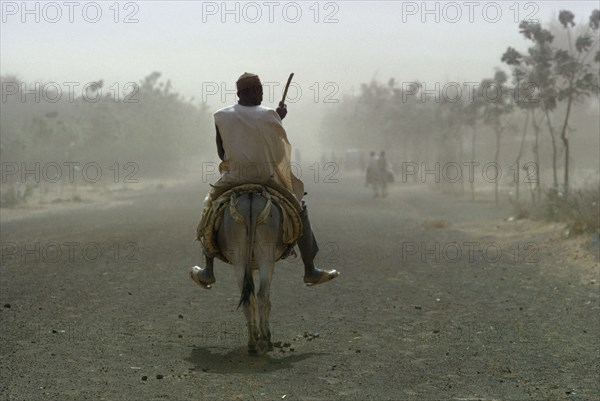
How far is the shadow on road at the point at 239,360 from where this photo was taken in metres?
6.69

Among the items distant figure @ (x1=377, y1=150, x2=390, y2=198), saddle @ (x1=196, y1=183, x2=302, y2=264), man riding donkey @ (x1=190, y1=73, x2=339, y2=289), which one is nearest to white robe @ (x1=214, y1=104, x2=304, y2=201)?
man riding donkey @ (x1=190, y1=73, x2=339, y2=289)

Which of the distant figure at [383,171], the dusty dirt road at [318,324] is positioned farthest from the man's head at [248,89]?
the distant figure at [383,171]

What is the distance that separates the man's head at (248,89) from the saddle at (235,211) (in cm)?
89

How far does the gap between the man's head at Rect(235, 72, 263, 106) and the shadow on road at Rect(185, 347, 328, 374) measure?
249cm

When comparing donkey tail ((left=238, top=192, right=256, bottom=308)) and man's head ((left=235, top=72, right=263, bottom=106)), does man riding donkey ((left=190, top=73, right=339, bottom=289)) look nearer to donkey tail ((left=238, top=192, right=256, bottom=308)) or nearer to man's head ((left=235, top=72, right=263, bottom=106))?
man's head ((left=235, top=72, right=263, bottom=106))

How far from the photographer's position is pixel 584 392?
20.4ft

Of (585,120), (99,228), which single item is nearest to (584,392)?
(99,228)

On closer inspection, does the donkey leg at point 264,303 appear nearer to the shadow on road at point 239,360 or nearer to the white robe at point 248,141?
the shadow on road at point 239,360

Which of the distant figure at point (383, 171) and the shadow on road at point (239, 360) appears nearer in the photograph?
the shadow on road at point (239, 360)

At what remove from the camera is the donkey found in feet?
23.4

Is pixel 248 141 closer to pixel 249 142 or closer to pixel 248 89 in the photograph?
pixel 249 142

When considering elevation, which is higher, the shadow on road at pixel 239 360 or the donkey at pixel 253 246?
the donkey at pixel 253 246

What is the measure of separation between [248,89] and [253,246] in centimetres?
163

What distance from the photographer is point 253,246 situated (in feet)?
23.6
